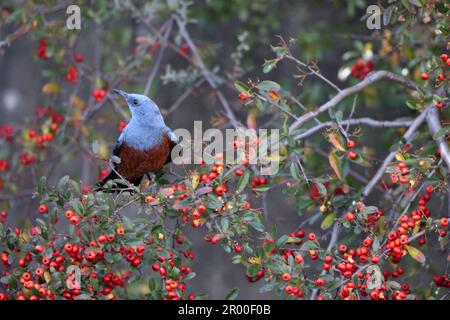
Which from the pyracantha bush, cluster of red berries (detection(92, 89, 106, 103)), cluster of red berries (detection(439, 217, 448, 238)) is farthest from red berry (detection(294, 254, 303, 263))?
cluster of red berries (detection(92, 89, 106, 103))

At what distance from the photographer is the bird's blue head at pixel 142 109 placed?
3.88 metres

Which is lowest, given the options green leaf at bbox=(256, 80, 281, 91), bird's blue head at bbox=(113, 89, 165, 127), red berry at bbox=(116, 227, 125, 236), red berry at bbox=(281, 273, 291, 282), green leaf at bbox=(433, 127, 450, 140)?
red berry at bbox=(281, 273, 291, 282)

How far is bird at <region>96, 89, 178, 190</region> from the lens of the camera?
3.90 meters

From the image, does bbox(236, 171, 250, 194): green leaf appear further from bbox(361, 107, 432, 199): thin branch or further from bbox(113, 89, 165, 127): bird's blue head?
bbox(113, 89, 165, 127): bird's blue head

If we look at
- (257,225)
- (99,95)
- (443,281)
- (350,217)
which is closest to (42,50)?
(99,95)

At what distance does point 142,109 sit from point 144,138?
16cm

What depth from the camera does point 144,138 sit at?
12.9 feet

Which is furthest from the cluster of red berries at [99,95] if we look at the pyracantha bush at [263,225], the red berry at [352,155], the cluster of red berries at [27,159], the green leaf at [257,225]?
the red berry at [352,155]

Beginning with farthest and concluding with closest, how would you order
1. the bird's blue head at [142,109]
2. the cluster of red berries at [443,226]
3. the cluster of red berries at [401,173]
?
the bird's blue head at [142,109], the cluster of red berries at [401,173], the cluster of red berries at [443,226]

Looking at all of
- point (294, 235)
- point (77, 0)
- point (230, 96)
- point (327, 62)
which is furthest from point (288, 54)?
point (327, 62)

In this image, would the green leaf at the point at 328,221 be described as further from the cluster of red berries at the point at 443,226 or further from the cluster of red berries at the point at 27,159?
the cluster of red berries at the point at 27,159

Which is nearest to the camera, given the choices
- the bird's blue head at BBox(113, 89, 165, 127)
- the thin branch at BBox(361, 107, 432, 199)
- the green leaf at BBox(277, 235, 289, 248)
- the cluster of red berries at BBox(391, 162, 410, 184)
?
the cluster of red berries at BBox(391, 162, 410, 184)

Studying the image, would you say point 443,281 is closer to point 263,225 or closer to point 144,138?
point 263,225

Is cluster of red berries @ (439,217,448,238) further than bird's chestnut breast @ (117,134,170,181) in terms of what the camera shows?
No
